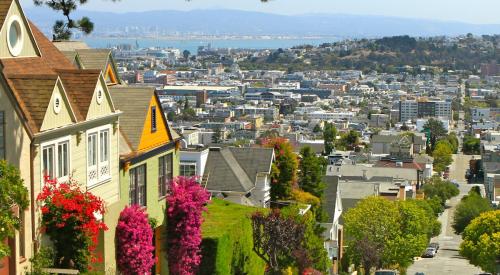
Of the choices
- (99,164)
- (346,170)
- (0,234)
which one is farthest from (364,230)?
(346,170)

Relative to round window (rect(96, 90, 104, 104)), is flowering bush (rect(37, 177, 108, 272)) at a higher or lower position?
lower

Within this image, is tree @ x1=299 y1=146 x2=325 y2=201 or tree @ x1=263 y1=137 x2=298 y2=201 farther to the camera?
tree @ x1=299 y1=146 x2=325 y2=201

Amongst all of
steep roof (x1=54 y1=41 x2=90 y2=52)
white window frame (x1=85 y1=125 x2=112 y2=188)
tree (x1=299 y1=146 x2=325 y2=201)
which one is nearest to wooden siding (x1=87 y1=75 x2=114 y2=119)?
white window frame (x1=85 y1=125 x2=112 y2=188)

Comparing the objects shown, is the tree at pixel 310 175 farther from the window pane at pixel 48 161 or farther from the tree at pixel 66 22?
the window pane at pixel 48 161

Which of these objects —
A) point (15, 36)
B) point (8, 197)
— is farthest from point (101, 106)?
point (8, 197)

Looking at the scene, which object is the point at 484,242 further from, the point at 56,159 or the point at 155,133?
the point at 56,159

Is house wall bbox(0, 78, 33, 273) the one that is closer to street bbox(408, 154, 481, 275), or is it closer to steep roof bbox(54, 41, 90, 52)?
steep roof bbox(54, 41, 90, 52)

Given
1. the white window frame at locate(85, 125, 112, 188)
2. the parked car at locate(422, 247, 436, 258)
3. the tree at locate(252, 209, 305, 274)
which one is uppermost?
the white window frame at locate(85, 125, 112, 188)

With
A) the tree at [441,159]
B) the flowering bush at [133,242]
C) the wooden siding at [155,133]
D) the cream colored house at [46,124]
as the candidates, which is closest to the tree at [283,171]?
the wooden siding at [155,133]
